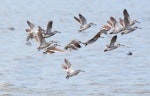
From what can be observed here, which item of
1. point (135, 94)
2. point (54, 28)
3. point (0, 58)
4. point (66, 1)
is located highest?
point (66, 1)

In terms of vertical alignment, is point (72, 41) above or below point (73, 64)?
below

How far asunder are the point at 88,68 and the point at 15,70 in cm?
290

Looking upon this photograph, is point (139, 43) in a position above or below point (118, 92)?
above

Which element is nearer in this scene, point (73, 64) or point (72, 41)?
point (72, 41)

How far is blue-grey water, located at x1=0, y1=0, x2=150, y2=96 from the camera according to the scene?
23.3m

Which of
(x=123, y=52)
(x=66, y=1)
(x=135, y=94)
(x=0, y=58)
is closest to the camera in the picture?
(x=135, y=94)

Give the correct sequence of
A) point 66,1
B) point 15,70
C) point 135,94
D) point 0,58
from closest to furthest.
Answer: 1. point 135,94
2. point 15,70
3. point 0,58
4. point 66,1

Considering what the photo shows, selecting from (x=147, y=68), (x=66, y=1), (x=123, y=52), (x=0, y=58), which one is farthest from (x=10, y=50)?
(x=66, y=1)

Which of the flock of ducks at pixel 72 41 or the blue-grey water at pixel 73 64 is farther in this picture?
the blue-grey water at pixel 73 64

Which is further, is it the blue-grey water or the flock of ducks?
the blue-grey water

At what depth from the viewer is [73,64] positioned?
94.8 ft

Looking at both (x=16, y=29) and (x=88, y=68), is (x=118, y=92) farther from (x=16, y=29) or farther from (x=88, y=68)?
(x=16, y=29)

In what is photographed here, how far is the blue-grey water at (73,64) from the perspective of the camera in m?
23.3

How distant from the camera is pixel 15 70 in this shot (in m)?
27.4
